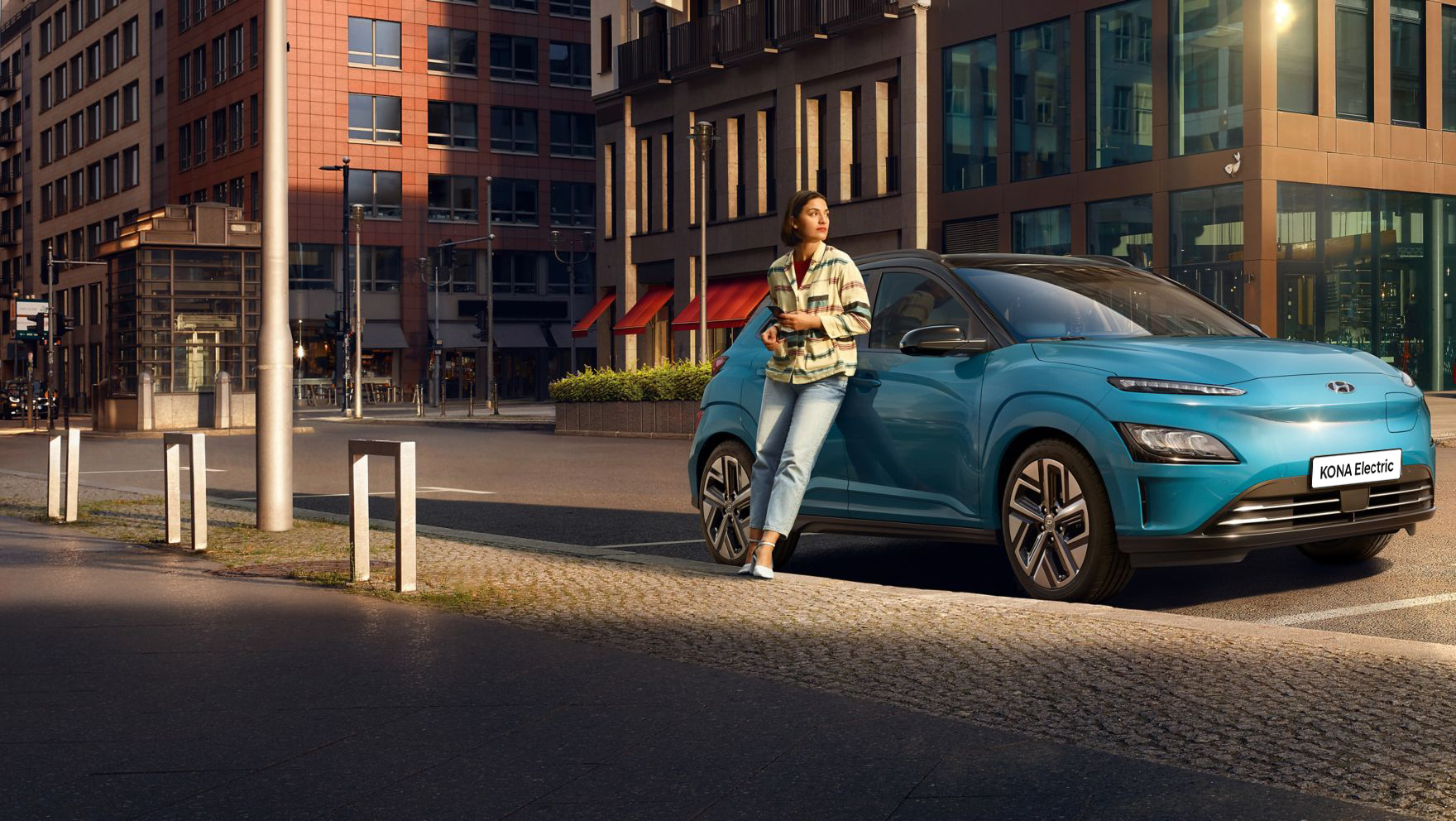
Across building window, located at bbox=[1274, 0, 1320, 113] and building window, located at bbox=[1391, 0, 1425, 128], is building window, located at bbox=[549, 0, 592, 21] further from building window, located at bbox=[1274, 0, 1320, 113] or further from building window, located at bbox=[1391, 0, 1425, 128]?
building window, located at bbox=[1274, 0, 1320, 113]

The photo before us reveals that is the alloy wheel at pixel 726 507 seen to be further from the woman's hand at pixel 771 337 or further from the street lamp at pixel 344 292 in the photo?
the street lamp at pixel 344 292

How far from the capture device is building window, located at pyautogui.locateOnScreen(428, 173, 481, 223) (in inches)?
2894

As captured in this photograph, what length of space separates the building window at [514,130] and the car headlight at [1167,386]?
70832mm

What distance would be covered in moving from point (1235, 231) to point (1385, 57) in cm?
547

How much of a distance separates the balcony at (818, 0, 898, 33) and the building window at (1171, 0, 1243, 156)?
8.31 metres

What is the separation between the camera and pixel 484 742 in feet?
16.1

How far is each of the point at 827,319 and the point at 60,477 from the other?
789cm

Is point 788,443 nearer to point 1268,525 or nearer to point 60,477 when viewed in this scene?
point 1268,525

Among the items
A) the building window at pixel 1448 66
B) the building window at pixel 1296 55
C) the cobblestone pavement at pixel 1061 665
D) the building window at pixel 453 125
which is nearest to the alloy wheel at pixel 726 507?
the cobblestone pavement at pixel 1061 665

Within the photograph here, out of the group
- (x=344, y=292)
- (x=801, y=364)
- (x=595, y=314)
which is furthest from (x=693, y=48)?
(x=801, y=364)

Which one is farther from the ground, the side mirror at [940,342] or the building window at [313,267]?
the building window at [313,267]

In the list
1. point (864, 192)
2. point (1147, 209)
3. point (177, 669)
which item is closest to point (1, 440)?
point (864, 192)

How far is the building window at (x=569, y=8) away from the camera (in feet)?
256

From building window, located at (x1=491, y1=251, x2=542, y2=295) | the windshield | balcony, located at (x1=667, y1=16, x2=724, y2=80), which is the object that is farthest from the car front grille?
building window, located at (x1=491, y1=251, x2=542, y2=295)
